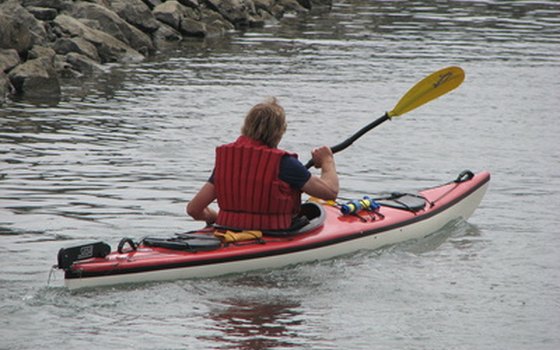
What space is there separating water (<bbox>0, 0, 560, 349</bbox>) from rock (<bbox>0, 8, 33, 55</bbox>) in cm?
87

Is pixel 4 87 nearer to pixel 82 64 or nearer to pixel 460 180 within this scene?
pixel 82 64

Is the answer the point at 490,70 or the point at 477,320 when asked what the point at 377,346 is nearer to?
the point at 477,320

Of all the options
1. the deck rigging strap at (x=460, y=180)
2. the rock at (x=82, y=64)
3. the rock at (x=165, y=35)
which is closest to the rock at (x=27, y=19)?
the rock at (x=82, y=64)

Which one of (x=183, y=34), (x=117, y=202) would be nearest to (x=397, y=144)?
(x=117, y=202)

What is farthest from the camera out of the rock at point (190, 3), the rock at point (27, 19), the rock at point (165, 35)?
the rock at point (190, 3)

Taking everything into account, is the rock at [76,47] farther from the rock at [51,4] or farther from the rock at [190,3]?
the rock at [190,3]

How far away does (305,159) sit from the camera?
12062mm

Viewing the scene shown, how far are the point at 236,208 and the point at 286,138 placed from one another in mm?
5665

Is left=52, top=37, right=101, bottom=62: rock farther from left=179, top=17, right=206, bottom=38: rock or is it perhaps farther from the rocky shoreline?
left=179, top=17, right=206, bottom=38: rock

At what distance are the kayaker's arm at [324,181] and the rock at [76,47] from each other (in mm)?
10158

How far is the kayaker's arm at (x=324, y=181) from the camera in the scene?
7418 millimetres

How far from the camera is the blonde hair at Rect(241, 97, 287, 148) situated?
7230mm

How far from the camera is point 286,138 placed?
13.0m

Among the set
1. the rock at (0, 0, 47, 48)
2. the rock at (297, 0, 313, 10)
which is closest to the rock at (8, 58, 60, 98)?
the rock at (0, 0, 47, 48)
